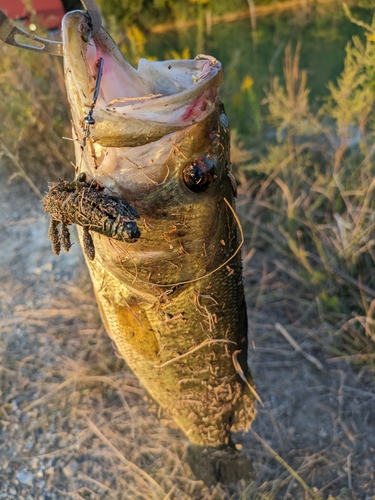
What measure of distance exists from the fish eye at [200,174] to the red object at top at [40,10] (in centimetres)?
159

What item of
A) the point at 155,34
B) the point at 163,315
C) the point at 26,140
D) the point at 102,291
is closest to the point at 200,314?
the point at 163,315

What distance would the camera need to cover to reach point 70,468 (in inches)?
88.6

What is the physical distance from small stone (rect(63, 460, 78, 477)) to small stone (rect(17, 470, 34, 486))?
0.61 feet

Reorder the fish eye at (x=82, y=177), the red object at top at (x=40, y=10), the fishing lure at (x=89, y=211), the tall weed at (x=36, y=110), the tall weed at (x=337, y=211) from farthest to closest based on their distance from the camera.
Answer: the tall weed at (x=36, y=110), the tall weed at (x=337, y=211), the red object at top at (x=40, y=10), the fish eye at (x=82, y=177), the fishing lure at (x=89, y=211)

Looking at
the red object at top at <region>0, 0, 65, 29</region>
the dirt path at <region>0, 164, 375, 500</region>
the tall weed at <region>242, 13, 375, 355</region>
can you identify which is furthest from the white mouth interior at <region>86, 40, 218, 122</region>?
the tall weed at <region>242, 13, 375, 355</region>

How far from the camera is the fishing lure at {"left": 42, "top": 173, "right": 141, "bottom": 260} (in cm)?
87

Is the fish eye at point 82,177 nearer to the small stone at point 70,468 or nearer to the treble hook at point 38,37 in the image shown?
the treble hook at point 38,37

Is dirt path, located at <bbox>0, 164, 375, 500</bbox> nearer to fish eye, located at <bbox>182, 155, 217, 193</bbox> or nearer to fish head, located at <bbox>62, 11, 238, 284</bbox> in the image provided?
fish head, located at <bbox>62, 11, 238, 284</bbox>

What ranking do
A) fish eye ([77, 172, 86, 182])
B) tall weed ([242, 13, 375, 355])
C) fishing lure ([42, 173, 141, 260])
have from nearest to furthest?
fishing lure ([42, 173, 141, 260]) → fish eye ([77, 172, 86, 182]) → tall weed ([242, 13, 375, 355])

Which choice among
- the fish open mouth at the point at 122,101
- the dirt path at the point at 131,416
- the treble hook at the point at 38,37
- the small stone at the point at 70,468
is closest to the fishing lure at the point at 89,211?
the fish open mouth at the point at 122,101

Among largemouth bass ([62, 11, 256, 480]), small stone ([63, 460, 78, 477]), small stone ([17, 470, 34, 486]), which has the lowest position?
small stone ([63, 460, 78, 477])

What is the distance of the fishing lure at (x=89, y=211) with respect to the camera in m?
0.87

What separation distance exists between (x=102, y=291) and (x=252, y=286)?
227 cm

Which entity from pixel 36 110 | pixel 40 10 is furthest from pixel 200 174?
pixel 36 110
